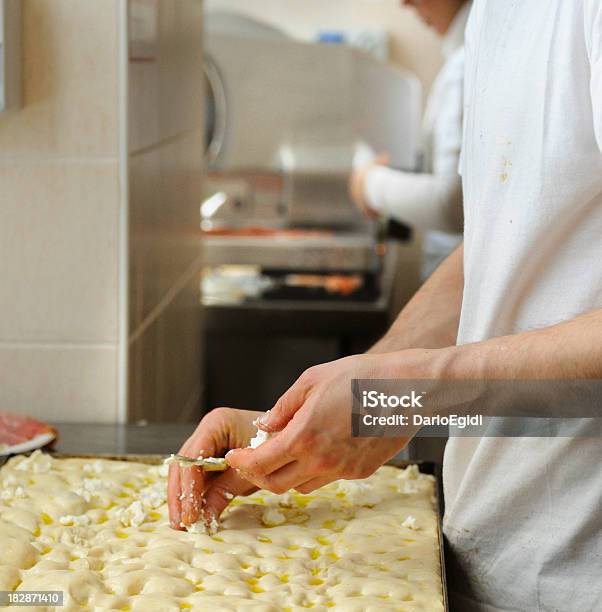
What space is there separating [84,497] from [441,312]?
0.52m

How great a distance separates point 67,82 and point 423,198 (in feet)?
5.02

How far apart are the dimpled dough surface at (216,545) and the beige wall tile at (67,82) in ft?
1.70

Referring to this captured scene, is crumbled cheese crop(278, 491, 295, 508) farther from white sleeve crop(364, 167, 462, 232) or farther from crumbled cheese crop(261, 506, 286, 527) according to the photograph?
white sleeve crop(364, 167, 462, 232)

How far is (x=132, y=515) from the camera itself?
4.04ft

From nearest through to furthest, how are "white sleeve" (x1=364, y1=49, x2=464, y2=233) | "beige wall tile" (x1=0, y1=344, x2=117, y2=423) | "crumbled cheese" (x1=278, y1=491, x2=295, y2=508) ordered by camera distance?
"crumbled cheese" (x1=278, y1=491, x2=295, y2=508) < "beige wall tile" (x1=0, y1=344, x2=117, y2=423) < "white sleeve" (x1=364, y1=49, x2=464, y2=233)

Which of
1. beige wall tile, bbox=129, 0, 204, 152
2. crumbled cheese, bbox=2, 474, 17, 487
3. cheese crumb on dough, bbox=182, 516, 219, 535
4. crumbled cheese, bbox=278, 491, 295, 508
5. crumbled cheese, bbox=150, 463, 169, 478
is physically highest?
beige wall tile, bbox=129, 0, 204, 152

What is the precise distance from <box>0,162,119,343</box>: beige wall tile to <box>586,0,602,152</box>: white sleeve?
88 centimetres

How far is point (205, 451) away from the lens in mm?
1244

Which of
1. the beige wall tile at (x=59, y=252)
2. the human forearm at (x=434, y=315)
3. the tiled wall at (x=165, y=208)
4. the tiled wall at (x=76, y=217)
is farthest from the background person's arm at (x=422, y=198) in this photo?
the human forearm at (x=434, y=315)

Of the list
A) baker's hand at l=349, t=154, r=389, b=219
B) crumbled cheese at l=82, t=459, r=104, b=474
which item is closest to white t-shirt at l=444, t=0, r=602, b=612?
crumbled cheese at l=82, t=459, r=104, b=474

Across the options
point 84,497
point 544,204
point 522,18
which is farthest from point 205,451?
point 522,18

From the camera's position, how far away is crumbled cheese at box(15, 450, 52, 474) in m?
1.37

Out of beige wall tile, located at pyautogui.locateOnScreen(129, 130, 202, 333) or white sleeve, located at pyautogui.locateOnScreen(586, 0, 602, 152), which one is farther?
beige wall tile, located at pyautogui.locateOnScreen(129, 130, 202, 333)

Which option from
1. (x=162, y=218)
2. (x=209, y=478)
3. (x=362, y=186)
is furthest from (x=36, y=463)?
(x=362, y=186)
